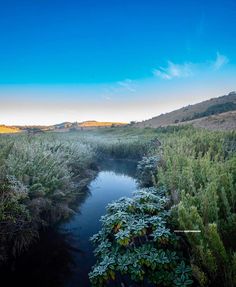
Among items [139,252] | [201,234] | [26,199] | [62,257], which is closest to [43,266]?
[62,257]

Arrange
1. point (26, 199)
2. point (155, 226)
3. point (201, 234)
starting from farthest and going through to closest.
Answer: point (26, 199)
point (155, 226)
point (201, 234)

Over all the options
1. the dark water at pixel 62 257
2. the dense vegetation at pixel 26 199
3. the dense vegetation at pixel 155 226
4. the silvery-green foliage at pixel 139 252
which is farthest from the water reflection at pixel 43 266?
the silvery-green foliage at pixel 139 252

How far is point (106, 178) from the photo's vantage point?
54.1 ft

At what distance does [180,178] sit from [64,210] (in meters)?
4.17

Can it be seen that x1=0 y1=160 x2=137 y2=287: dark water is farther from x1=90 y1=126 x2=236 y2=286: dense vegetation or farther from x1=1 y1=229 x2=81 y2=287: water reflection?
x1=90 y1=126 x2=236 y2=286: dense vegetation

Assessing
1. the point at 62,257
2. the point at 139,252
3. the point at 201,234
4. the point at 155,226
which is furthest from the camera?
the point at 62,257

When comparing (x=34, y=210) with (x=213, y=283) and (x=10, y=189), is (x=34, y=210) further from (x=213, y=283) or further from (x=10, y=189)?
(x=213, y=283)

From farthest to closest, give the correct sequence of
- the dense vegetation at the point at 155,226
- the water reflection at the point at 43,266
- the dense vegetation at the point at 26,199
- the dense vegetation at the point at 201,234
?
the dense vegetation at the point at 26,199 < the water reflection at the point at 43,266 < the dense vegetation at the point at 155,226 < the dense vegetation at the point at 201,234

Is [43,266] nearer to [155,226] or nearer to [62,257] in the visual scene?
[62,257]

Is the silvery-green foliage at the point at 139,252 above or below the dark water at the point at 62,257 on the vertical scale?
above

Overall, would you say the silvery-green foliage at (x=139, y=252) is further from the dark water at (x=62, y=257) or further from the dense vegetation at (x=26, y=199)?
the dense vegetation at (x=26, y=199)

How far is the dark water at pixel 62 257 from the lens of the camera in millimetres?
5805

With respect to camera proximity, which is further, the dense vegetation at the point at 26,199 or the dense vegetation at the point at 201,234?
the dense vegetation at the point at 26,199

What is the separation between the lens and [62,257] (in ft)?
22.5
